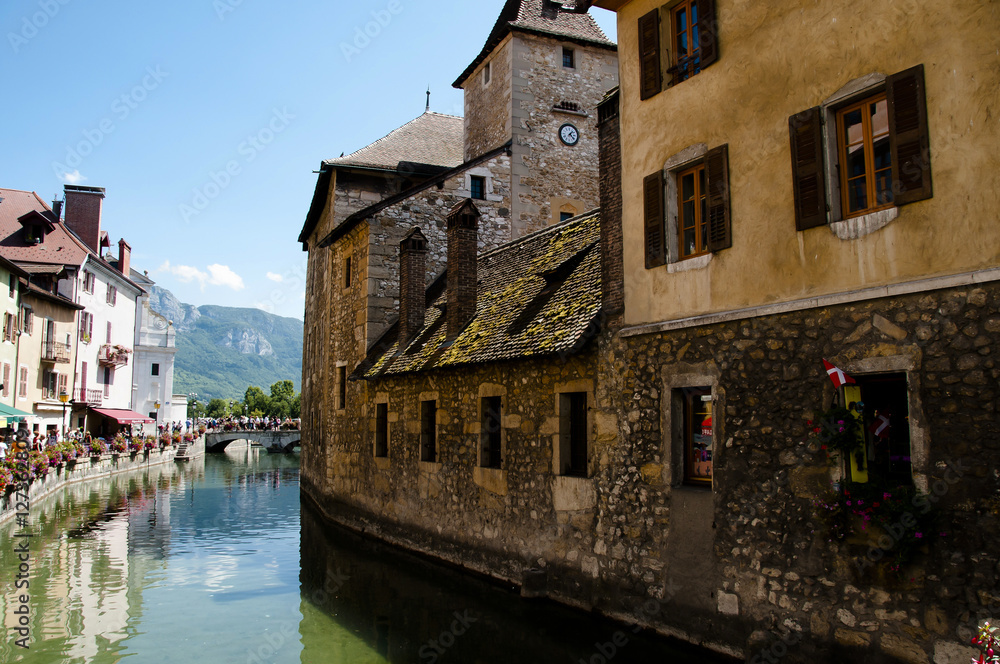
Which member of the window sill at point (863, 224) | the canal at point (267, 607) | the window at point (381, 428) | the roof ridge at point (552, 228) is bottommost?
the canal at point (267, 607)

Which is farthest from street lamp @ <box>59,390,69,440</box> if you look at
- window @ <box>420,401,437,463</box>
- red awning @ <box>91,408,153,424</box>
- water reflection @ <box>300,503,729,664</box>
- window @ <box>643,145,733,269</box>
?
window @ <box>643,145,733,269</box>

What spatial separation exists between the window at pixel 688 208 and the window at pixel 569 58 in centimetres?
1366

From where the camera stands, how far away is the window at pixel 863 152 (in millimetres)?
6094

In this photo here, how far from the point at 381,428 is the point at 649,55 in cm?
1031

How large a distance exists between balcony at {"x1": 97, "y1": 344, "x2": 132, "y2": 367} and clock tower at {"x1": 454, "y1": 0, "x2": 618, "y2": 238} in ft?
97.9

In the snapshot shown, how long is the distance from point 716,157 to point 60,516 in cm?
1979

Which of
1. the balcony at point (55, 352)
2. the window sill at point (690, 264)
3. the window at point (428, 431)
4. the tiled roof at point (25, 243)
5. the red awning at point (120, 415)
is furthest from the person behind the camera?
the red awning at point (120, 415)

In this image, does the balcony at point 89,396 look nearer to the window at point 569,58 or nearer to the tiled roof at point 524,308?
the tiled roof at point 524,308

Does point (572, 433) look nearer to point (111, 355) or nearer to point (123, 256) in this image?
point (111, 355)

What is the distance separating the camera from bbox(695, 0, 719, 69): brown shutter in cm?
811

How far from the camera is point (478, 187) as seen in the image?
63.0 ft

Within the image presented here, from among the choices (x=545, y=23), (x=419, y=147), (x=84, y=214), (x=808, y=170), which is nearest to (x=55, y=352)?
(x=84, y=214)

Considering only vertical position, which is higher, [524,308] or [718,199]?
[718,199]

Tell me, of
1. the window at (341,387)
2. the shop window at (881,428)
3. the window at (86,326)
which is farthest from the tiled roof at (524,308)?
the window at (86,326)
